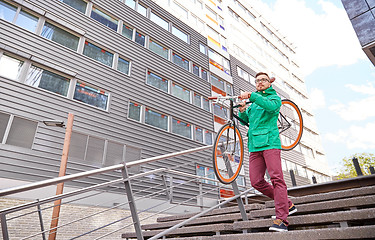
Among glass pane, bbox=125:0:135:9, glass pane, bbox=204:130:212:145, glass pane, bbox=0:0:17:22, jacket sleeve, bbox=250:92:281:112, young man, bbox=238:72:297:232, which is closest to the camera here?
young man, bbox=238:72:297:232

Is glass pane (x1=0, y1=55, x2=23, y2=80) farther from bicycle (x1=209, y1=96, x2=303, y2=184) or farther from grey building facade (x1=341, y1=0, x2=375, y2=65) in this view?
grey building facade (x1=341, y1=0, x2=375, y2=65)

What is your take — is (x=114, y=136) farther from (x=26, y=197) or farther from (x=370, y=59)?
(x=370, y=59)

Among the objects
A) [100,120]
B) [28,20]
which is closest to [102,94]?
[100,120]

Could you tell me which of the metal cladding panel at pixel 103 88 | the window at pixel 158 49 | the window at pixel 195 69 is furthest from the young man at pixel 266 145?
the window at pixel 195 69

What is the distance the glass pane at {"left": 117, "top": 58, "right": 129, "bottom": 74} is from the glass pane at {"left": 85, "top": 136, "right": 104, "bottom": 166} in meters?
4.14

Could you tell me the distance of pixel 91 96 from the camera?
1032 cm

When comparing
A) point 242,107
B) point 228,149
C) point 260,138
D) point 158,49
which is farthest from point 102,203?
point 158,49

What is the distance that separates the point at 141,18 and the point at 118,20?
70.8 inches

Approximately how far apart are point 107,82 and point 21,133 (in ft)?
14.0

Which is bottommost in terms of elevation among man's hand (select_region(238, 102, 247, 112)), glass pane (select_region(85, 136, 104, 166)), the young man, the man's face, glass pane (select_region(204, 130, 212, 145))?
the young man

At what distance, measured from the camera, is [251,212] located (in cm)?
335

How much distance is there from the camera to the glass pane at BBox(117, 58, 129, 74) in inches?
475

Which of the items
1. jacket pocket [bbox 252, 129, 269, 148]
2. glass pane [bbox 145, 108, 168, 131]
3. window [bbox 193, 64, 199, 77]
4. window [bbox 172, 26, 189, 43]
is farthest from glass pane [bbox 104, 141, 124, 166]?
window [bbox 172, 26, 189, 43]

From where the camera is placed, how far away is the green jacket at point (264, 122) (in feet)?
9.50
